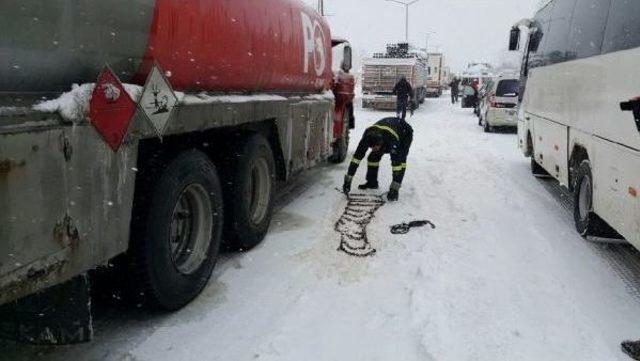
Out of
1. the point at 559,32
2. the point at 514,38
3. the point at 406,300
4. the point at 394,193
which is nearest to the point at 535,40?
the point at 514,38

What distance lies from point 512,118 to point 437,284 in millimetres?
13807

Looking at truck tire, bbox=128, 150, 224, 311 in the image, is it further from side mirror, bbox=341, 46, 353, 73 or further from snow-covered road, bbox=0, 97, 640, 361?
side mirror, bbox=341, 46, 353, 73

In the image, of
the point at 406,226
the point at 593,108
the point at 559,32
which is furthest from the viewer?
the point at 559,32

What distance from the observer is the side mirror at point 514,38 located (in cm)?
1041

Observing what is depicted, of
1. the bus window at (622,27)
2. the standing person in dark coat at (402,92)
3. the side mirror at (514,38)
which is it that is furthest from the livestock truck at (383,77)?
the bus window at (622,27)

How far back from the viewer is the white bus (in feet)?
14.2

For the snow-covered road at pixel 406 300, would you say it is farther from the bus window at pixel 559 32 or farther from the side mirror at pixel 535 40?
the side mirror at pixel 535 40

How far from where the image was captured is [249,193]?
5066 millimetres

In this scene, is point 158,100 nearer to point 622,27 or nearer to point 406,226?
point 406,226

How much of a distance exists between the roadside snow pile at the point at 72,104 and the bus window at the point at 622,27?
4073mm

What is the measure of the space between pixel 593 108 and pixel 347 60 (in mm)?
5437

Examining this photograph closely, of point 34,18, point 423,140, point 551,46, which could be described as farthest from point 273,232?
point 423,140

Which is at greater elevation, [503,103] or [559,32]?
[559,32]

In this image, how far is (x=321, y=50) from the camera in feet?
24.5
